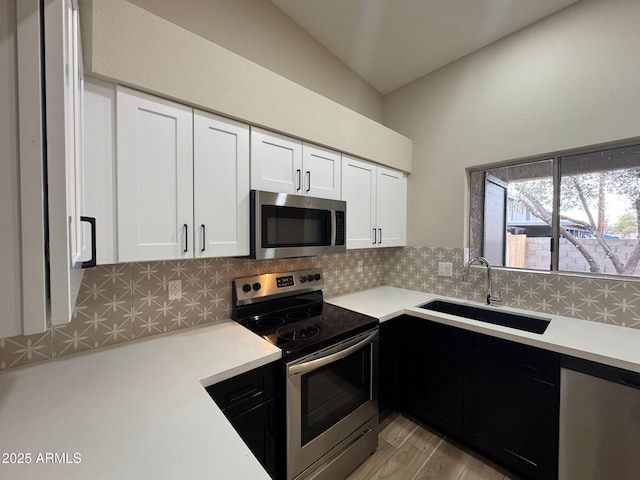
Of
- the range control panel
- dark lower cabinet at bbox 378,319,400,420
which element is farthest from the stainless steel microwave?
dark lower cabinet at bbox 378,319,400,420

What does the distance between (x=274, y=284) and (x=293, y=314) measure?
0.25 metres

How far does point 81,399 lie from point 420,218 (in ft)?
8.50

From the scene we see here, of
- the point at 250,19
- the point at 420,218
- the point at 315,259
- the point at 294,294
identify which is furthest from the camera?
the point at 420,218

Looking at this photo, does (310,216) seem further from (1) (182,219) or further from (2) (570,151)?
(2) (570,151)

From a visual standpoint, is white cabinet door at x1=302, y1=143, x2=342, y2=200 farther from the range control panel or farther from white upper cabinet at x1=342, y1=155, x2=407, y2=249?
the range control panel

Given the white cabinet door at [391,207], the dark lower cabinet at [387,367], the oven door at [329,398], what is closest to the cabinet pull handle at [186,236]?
the oven door at [329,398]

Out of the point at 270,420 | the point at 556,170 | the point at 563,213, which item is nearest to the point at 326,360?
the point at 270,420

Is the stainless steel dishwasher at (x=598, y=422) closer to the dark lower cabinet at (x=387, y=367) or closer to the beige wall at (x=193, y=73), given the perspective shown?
the dark lower cabinet at (x=387, y=367)

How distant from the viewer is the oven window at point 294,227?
1.57 metres

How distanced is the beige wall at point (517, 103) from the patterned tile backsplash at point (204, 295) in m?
0.48

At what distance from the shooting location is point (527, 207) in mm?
2111

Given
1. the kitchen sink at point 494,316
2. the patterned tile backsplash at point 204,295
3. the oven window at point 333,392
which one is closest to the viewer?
the patterned tile backsplash at point 204,295

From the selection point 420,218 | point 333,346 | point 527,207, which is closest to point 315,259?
point 333,346

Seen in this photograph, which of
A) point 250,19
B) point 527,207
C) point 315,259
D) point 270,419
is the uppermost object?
point 250,19
